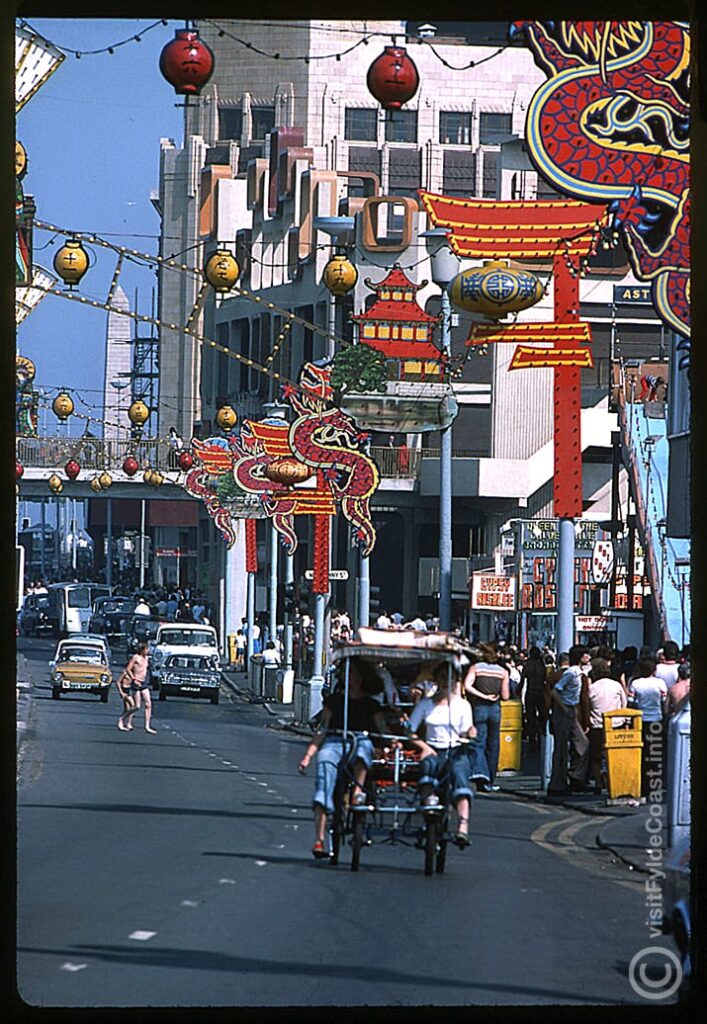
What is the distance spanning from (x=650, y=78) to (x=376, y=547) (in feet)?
17.6

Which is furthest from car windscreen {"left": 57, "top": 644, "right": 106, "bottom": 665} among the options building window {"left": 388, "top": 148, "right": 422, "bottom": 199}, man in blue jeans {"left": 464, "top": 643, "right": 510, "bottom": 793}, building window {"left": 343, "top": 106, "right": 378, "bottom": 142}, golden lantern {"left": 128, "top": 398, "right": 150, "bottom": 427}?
building window {"left": 388, "top": 148, "right": 422, "bottom": 199}

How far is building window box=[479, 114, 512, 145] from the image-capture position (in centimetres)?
6638

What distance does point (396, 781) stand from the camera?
308 inches

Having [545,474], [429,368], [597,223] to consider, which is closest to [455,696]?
[597,223]

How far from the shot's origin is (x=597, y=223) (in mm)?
11047

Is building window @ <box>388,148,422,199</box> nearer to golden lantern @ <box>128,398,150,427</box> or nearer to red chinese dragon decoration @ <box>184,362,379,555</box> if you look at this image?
red chinese dragon decoration @ <box>184,362,379,555</box>

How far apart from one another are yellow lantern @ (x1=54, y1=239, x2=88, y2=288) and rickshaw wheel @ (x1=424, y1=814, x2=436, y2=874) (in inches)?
244

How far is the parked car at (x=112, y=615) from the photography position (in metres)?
38.8

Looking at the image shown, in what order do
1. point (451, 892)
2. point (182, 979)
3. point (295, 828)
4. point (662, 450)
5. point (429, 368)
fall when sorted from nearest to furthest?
point (182, 979), point (451, 892), point (295, 828), point (429, 368), point (662, 450)

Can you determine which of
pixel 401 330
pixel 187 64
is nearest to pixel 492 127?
pixel 401 330

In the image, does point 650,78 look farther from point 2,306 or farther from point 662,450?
point 662,450

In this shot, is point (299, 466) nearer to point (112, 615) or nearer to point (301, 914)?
point (112, 615)

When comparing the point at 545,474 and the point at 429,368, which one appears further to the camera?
the point at 429,368

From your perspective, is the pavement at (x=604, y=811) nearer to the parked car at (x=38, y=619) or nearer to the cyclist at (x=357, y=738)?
the cyclist at (x=357, y=738)
